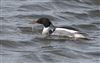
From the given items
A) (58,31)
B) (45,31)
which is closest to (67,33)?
(58,31)

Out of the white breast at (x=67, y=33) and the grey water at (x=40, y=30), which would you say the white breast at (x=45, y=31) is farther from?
the white breast at (x=67, y=33)

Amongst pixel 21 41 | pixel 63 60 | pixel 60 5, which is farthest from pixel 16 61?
pixel 60 5

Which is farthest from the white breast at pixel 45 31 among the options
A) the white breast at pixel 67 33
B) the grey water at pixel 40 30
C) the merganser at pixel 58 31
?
the white breast at pixel 67 33

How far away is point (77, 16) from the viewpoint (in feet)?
57.7

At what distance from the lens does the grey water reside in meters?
12.7

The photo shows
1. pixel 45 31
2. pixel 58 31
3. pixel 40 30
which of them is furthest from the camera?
pixel 40 30

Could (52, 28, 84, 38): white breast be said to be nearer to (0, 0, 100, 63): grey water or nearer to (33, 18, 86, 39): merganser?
(33, 18, 86, 39): merganser

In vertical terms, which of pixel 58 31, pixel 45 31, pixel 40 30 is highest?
pixel 58 31

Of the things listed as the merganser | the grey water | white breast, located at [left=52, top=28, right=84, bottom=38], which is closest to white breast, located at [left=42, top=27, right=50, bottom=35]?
the merganser

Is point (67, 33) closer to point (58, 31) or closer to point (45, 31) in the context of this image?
point (58, 31)

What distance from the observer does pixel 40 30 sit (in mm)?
16078

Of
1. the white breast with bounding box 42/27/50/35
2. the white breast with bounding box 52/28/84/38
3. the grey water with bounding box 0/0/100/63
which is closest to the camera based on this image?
the grey water with bounding box 0/0/100/63

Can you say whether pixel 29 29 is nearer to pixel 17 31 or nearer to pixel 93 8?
pixel 17 31

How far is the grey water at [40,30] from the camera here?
12.7m
